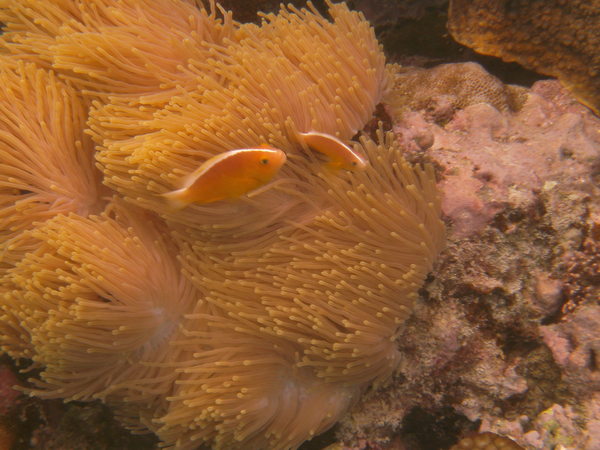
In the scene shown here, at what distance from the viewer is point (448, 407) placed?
225 centimetres

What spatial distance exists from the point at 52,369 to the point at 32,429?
0.78 metres

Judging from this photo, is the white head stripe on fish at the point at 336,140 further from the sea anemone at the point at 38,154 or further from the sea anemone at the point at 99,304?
the sea anemone at the point at 38,154

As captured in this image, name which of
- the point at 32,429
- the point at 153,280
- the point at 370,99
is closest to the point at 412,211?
the point at 370,99

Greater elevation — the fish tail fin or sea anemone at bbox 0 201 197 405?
the fish tail fin

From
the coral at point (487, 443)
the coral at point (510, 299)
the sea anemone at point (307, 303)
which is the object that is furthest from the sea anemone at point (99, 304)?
the coral at point (487, 443)

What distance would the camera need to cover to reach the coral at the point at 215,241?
6.59 feet

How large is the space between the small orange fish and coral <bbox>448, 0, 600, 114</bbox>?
155cm

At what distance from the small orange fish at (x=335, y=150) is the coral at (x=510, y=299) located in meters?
0.45

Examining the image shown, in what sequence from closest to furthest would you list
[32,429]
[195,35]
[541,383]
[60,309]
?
1. [60,309]
2. [541,383]
3. [195,35]
4. [32,429]

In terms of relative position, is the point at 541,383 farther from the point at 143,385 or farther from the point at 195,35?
the point at 195,35

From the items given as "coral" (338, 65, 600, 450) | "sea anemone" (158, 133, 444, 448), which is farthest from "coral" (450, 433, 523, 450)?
"sea anemone" (158, 133, 444, 448)

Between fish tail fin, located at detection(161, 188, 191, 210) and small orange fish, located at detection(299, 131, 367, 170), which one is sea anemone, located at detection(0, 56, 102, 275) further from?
small orange fish, located at detection(299, 131, 367, 170)

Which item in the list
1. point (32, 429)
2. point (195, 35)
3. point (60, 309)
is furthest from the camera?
point (32, 429)

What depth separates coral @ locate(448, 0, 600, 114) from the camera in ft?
8.52
